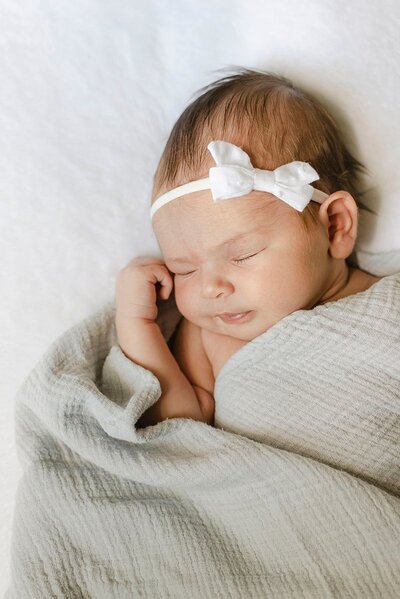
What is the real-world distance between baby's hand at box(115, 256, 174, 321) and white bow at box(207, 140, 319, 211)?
249 millimetres

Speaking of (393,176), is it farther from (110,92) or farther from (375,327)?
(110,92)

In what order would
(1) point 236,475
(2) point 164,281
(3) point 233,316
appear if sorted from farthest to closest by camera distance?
(2) point 164,281 → (3) point 233,316 → (1) point 236,475

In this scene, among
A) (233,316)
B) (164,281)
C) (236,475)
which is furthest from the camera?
(164,281)

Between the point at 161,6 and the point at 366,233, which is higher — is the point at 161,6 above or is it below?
above

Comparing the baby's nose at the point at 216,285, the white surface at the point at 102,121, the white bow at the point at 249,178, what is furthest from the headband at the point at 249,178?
the white surface at the point at 102,121

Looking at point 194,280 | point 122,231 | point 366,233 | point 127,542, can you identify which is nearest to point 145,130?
point 122,231

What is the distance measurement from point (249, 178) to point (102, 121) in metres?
0.39

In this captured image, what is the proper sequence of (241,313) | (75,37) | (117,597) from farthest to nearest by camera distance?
(75,37) < (241,313) < (117,597)

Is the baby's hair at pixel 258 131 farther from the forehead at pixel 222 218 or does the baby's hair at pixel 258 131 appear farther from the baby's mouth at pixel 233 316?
the baby's mouth at pixel 233 316

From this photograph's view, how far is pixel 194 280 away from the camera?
1.30 m

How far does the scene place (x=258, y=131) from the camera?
1.25 m

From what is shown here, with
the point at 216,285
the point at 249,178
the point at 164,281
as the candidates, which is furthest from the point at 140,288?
the point at 249,178

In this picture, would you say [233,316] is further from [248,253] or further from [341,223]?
[341,223]

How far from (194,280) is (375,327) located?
0.34 meters
